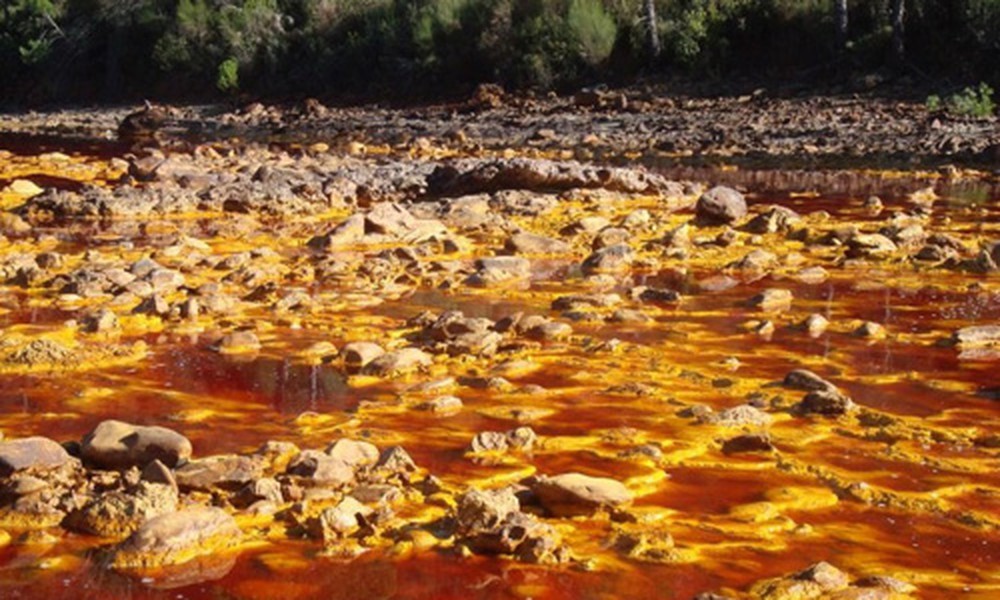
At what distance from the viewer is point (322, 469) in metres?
3.93

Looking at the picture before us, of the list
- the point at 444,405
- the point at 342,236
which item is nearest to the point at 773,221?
the point at 342,236

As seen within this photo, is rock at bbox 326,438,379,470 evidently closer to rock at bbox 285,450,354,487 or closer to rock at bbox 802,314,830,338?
rock at bbox 285,450,354,487

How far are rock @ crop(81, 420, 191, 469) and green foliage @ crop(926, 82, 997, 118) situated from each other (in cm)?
1760

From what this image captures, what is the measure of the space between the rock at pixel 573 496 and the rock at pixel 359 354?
198 cm

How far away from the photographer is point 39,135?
A: 28.9 metres

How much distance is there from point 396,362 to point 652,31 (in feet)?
79.6

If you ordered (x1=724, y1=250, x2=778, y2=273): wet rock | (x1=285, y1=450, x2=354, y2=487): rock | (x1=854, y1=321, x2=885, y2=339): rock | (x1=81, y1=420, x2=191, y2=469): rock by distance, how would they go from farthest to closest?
(x1=724, y1=250, x2=778, y2=273): wet rock < (x1=854, y1=321, x2=885, y2=339): rock < (x1=81, y1=420, x2=191, y2=469): rock < (x1=285, y1=450, x2=354, y2=487): rock

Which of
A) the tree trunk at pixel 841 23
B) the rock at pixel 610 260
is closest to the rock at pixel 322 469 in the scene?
the rock at pixel 610 260

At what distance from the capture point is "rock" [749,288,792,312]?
23.6 ft

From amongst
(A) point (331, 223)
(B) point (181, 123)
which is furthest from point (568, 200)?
(B) point (181, 123)

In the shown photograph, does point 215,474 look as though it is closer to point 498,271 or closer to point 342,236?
point 498,271

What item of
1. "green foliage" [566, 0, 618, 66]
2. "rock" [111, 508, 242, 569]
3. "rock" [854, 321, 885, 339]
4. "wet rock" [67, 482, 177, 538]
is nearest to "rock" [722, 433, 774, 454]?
"rock" [111, 508, 242, 569]

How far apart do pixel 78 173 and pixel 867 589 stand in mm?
15453

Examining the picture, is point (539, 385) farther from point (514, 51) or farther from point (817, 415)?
point (514, 51)
